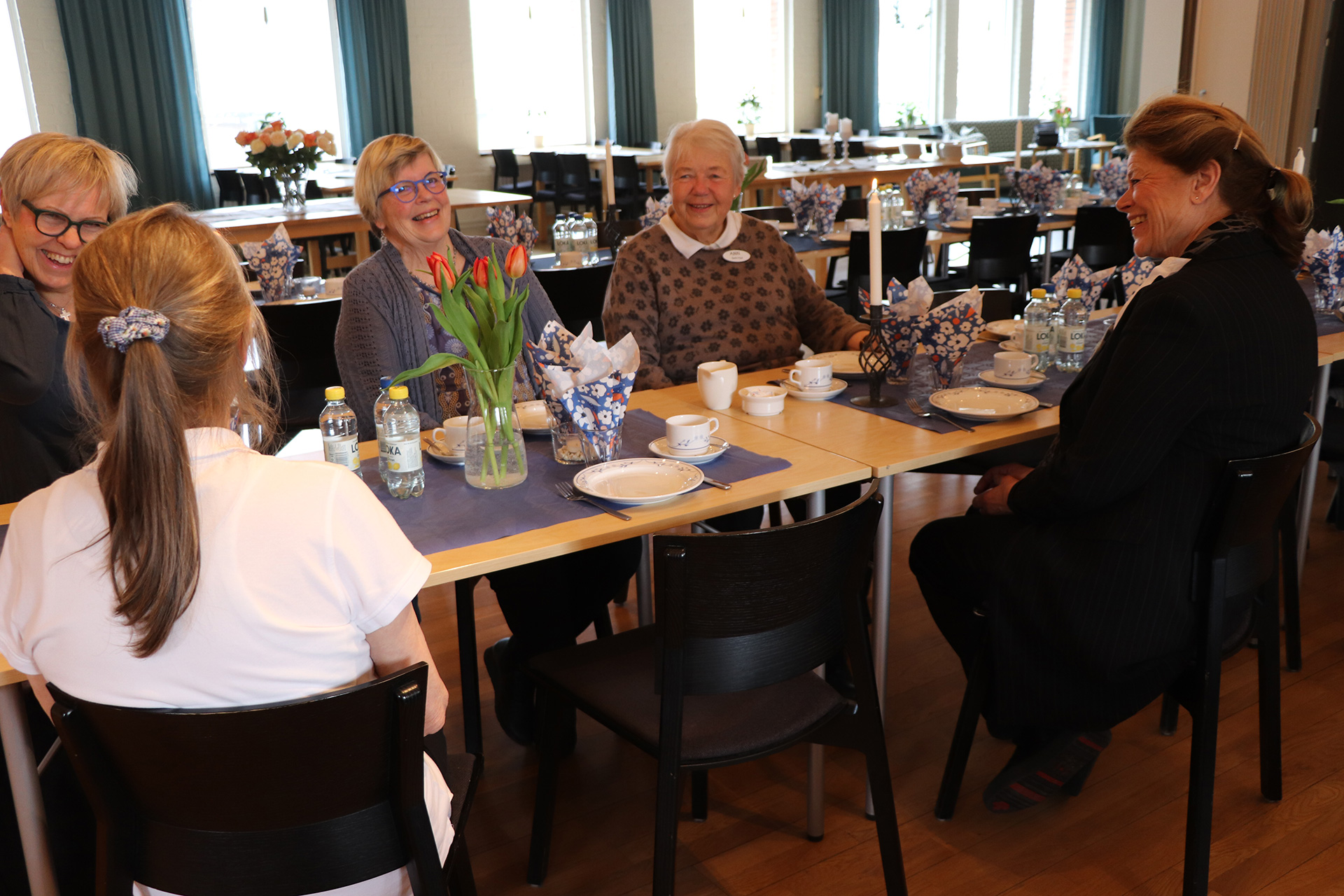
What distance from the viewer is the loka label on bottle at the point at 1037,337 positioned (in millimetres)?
2393

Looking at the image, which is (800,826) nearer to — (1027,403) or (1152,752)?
(1152,752)

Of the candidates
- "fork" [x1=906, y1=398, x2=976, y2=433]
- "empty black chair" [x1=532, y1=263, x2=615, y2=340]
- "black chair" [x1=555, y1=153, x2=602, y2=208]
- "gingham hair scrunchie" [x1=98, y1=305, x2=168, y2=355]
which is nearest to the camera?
"gingham hair scrunchie" [x1=98, y1=305, x2=168, y2=355]

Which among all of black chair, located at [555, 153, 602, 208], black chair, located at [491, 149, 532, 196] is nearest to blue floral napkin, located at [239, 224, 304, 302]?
black chair, located at [555, 153, 602, 208]

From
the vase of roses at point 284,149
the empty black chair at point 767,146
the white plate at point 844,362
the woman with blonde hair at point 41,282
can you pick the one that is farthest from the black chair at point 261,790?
the empty black chair at point 767,146

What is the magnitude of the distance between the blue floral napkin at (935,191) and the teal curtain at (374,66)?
5.47 metres

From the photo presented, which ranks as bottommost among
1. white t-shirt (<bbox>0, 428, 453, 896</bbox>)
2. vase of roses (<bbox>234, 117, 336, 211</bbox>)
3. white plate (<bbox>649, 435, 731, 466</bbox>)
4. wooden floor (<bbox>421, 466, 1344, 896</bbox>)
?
wooden floor (<bbox>421, 466, 1344, 896</bbox>)

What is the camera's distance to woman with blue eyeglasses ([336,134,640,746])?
2211 mm

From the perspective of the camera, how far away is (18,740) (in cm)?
131

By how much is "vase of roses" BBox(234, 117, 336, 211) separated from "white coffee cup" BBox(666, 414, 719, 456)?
391 cm

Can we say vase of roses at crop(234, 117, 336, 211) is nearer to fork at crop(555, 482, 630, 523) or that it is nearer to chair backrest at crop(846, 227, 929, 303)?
chair backrest at crop(846, 227, 929, 303)

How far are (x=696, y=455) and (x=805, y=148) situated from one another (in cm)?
893

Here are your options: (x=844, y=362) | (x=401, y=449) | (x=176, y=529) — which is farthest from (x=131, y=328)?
(x=844, y=362)

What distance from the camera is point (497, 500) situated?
1687mm

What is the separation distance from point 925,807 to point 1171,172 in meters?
1.26
